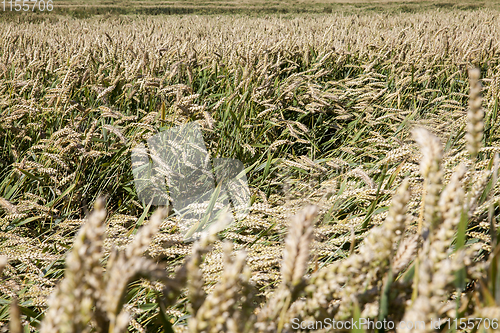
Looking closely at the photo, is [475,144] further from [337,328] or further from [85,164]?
[85,164]

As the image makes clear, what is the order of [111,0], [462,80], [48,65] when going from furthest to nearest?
[111,0]
[462,80]
[48,65]

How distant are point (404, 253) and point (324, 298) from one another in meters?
0.17

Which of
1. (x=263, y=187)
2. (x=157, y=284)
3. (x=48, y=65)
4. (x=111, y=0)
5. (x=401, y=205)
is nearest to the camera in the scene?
(x=401, y=205)

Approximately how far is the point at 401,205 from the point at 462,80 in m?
4.03

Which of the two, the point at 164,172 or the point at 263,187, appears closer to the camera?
the point at 164,172

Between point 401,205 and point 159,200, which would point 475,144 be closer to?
point 401,205

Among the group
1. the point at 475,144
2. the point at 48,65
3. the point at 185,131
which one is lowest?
the point at 475,144

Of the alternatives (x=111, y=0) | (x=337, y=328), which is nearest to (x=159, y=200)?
(x=337, y=328)

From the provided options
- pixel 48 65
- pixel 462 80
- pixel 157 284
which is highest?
pixel 462 80

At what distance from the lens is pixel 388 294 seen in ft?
1.80

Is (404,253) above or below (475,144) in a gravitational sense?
A: below

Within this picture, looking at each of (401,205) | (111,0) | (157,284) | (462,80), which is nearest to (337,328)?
(401,205)

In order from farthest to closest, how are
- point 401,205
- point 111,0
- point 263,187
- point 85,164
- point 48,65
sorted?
point 111,0 → point 48,65 → point 263,187 → point 85,164 → point 401,205

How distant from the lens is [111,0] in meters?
33.4
